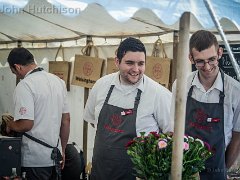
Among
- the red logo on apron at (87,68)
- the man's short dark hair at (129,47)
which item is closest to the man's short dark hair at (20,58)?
the man's short dark hair at (129,47)

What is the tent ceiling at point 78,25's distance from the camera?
4148mm

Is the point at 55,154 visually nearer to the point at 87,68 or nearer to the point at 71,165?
the point at 71,165

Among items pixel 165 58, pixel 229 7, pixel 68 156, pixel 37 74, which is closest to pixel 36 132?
pixel 37 74

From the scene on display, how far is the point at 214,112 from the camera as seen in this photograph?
8.54ft

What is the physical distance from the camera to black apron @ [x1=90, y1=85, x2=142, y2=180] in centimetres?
280

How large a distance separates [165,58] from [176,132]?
2.38 m

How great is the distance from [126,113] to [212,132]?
0.57m

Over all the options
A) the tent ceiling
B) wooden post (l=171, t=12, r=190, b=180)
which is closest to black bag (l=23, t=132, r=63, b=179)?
the tent ceiling

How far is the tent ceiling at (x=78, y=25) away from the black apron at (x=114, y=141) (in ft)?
4.17

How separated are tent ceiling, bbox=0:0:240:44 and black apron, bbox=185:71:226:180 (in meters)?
1.44

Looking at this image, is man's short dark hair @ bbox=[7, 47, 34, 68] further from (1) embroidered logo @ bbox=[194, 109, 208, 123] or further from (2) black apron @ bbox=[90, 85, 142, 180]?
(1) embroidered logo @ bbox=[194, 109, 208, 123]

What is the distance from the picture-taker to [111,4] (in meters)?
2.18

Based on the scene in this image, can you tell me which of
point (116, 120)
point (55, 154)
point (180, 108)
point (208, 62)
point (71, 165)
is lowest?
point (71, 165)

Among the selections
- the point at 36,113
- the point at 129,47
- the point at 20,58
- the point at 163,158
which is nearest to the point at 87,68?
the point at 20,58
